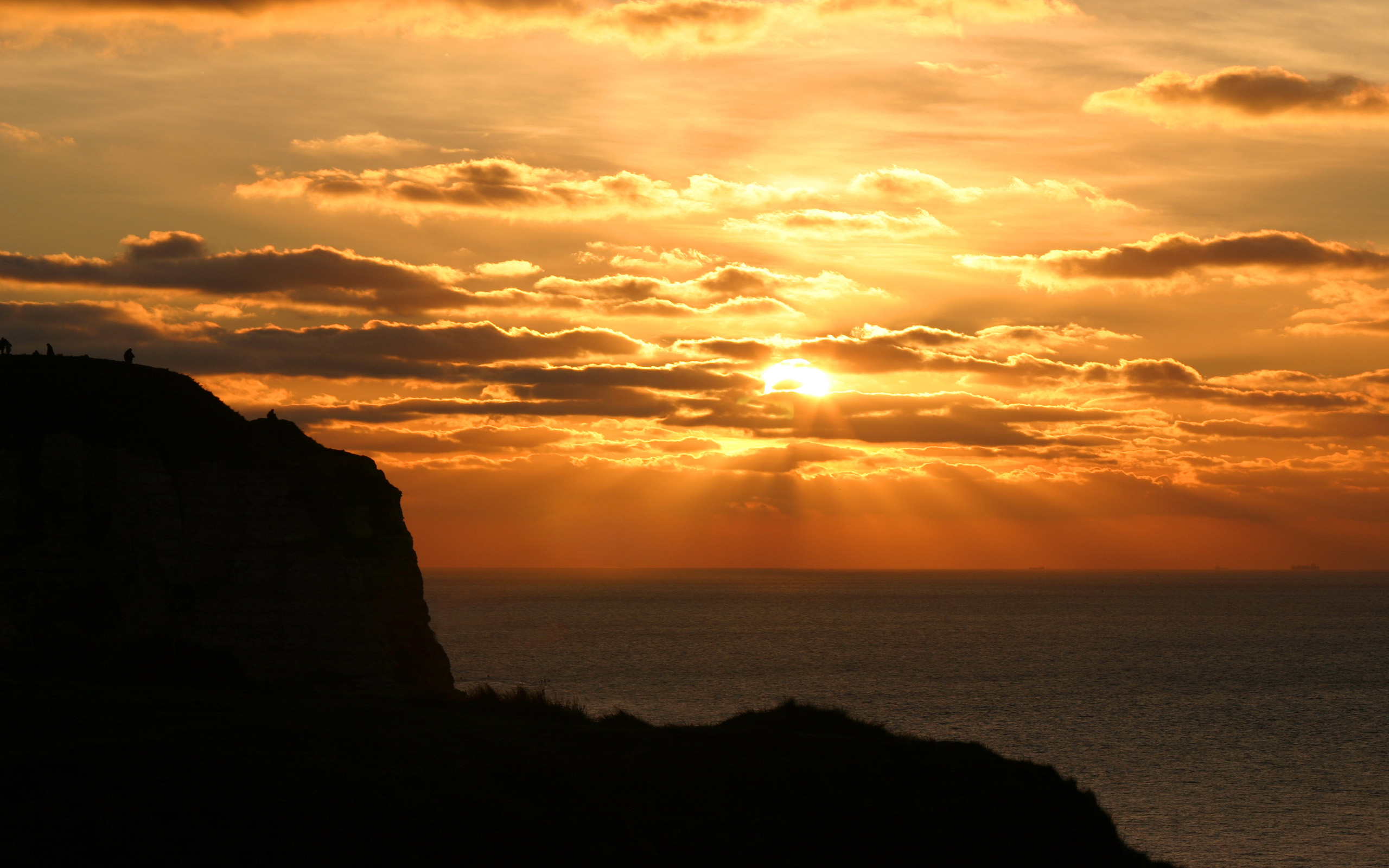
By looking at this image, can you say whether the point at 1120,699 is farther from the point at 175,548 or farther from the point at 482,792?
the point at 482,792

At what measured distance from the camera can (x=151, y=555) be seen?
151 ft

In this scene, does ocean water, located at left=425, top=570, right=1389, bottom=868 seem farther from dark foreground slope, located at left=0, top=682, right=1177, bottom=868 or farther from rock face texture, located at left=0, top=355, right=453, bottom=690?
rock face texture, located at left=0, top=355, right=453, bottom=690

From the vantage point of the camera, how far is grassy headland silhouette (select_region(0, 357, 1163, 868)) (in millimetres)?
28641

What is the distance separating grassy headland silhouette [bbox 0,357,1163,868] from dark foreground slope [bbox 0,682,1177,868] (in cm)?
9

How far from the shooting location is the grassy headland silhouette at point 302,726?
1128 inches

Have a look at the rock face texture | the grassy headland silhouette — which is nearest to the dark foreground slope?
the grassy headland silhouette

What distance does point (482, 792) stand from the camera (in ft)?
103

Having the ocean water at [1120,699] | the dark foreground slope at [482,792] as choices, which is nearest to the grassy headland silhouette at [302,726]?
the dark foreground slope at [482,792]

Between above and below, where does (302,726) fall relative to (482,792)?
above

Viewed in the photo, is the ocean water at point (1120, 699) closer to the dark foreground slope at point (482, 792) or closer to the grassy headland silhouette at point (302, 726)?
the dark foreground slope at point (482, 792)

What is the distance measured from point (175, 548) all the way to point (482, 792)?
2180 cm

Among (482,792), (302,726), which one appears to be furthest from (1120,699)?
(302,726)

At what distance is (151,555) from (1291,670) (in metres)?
110

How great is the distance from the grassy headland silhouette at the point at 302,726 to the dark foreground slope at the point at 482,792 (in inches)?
3.5
